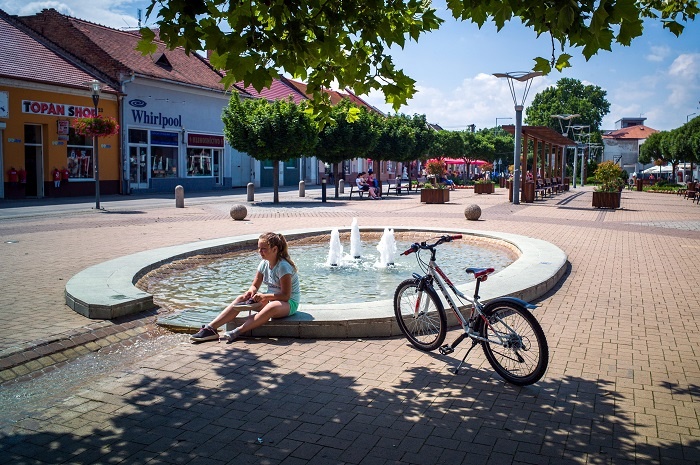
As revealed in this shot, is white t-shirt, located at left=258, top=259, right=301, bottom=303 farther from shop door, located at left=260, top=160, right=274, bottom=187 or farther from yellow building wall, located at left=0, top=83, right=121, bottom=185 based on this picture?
shop door, located at left=260, top=160, right=274, bottom=187

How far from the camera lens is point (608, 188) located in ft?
85.8

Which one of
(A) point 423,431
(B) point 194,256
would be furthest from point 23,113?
(A) point 423,431

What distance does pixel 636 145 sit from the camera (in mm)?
131250

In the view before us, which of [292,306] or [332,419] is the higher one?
[292,306]

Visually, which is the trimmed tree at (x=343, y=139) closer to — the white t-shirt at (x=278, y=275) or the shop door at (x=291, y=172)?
the shop door at (x=291, y=172)

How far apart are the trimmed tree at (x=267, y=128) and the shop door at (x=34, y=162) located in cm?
848

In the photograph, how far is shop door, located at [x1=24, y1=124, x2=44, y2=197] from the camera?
92.7ft

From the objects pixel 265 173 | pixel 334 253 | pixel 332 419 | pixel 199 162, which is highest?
pixel 199 162

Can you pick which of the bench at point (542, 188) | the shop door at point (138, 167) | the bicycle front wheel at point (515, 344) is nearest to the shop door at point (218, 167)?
the shop door at point (138, 167)

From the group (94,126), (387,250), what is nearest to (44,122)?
(94,126)

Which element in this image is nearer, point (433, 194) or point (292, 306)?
point (292, 306)

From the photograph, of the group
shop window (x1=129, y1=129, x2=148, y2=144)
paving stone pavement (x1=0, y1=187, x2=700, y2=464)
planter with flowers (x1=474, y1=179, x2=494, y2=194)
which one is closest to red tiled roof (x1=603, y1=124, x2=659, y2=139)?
planter with flowers (x1=474, y1=179, x2=494, y2=194)

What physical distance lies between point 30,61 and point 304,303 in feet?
86.1

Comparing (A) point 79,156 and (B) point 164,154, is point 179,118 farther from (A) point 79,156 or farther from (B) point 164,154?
(A) point 79,156
